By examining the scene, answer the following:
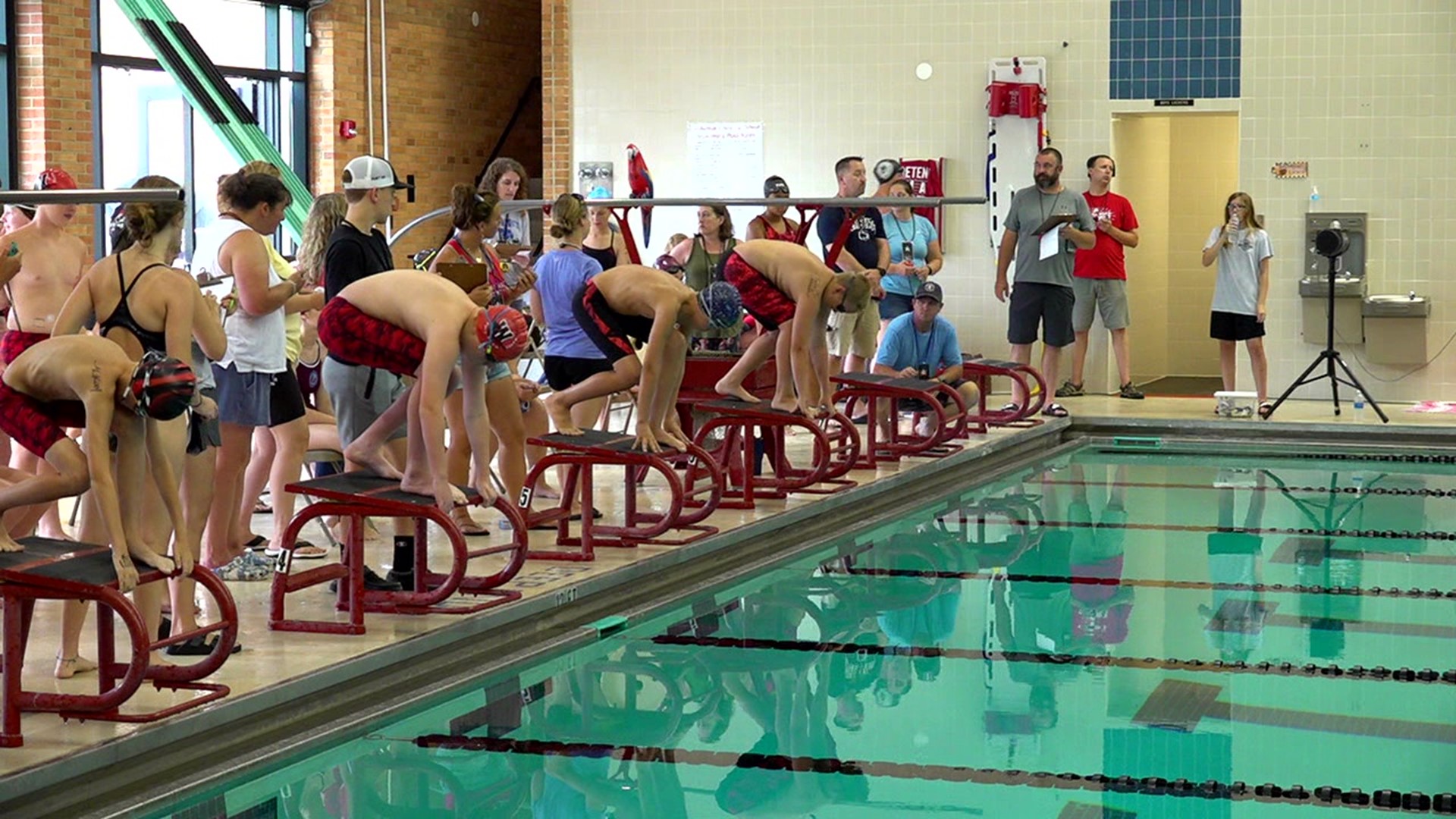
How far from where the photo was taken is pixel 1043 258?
11.7m

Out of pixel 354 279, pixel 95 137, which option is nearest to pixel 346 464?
pixel 354 279

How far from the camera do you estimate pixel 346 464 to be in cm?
601

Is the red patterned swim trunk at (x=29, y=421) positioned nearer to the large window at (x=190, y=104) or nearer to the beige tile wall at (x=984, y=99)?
the large window at (x=190, y=104)

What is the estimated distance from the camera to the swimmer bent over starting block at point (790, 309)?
8094 millimetres

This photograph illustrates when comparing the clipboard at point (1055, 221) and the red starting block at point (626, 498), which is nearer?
the red starting block at point (626, 498)

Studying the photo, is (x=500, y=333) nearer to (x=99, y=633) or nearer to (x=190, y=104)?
(x=99, y=633)

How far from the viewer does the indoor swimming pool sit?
427 cm

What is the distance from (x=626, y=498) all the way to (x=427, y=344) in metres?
1.94

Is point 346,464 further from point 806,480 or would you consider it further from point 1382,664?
point 1382,664

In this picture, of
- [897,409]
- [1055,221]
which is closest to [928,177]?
[1055,221]

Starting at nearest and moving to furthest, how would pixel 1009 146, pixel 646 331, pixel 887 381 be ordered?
pixel 646 331 → pixel 887 381 → pixel 1009 146

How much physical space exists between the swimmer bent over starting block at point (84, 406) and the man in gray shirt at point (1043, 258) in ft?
26.2

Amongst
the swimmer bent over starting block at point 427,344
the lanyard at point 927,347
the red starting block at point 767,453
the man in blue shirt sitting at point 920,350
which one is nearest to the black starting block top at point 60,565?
the swimmer bent over starting block at point 427,344

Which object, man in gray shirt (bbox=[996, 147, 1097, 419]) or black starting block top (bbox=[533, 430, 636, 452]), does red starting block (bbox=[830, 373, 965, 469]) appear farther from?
black starting block top (bbox=[533, 430, 636, 452])
